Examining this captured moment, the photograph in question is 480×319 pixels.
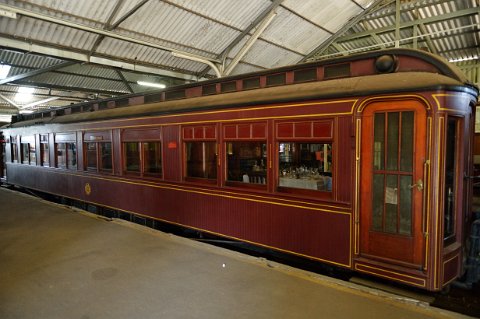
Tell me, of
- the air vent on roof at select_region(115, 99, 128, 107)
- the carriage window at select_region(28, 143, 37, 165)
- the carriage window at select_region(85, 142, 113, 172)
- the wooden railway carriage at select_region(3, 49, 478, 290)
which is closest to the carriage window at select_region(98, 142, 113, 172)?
the carriage window at select_region(85, 142, 113, 172)

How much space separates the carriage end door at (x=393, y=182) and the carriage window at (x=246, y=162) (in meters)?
1.77

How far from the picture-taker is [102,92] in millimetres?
16109

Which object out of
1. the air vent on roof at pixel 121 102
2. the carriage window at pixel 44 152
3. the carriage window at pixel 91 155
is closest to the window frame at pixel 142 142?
the air vent on roof at pixel 121 102

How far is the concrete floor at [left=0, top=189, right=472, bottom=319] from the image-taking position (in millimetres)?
2920

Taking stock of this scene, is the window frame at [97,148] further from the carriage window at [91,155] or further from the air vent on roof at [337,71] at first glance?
the air vent on roof at [337,71]

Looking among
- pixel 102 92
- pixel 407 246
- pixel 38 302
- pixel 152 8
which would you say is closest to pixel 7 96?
pixel 102 92

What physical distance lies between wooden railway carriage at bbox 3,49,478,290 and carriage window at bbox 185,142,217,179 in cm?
2

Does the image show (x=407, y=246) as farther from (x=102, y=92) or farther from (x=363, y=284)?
(x=102, y=92)

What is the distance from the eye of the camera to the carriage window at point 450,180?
3.44 m

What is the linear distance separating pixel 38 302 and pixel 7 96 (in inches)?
712

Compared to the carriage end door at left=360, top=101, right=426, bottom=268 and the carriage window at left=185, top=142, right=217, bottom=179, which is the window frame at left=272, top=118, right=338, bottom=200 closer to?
the carriage end door at left=360, top=101, right=426, bottom=268

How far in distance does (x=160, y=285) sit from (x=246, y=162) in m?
2.35

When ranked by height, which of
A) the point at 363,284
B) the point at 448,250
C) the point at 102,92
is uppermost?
the point at 102,92

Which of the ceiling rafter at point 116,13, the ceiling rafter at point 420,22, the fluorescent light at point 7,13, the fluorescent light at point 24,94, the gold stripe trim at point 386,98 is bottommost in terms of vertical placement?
the gold stripe trim at point 386,98
